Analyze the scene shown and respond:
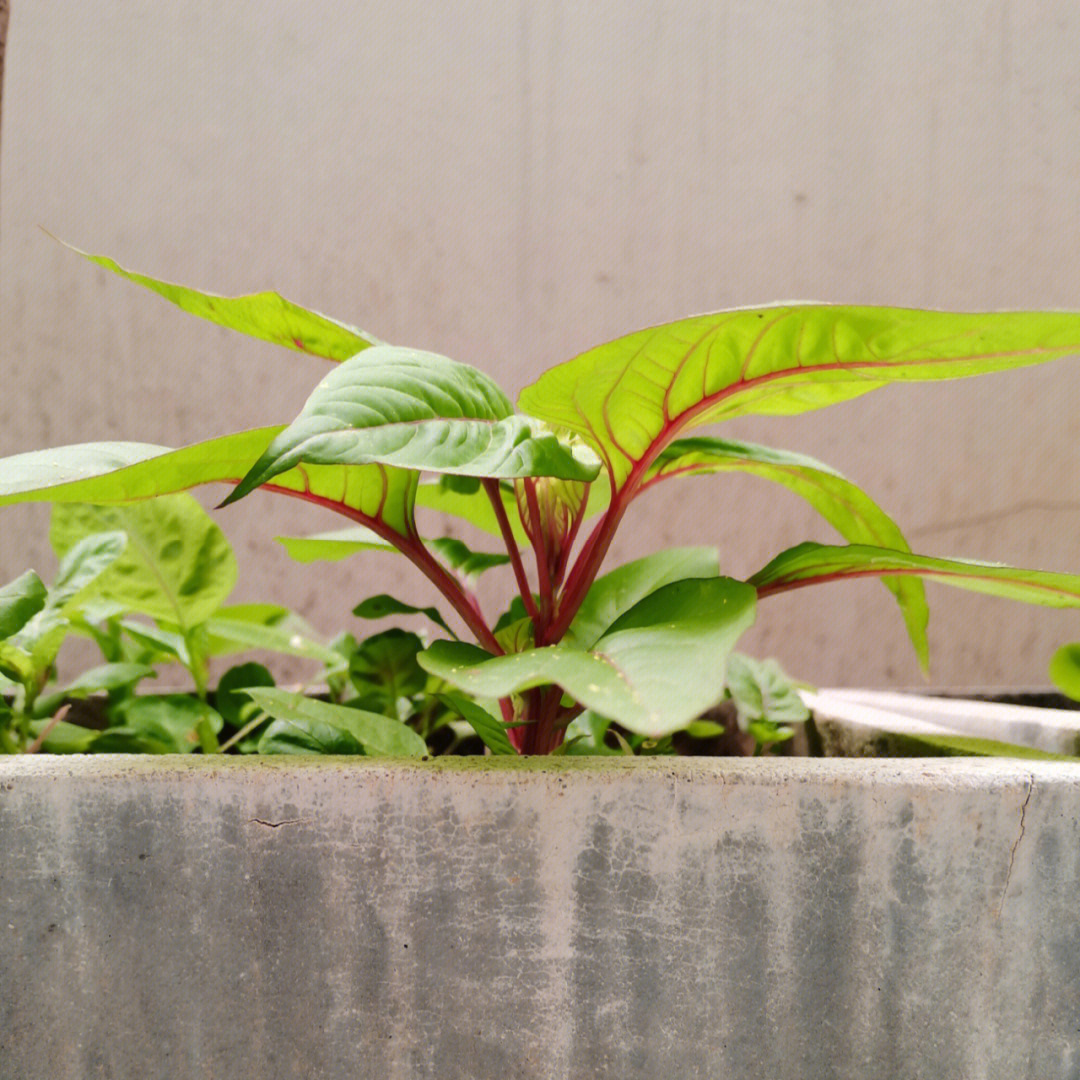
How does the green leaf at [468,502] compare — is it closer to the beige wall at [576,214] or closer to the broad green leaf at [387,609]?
the broad green leaf at [387,609]

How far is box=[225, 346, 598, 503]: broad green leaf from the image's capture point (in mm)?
250

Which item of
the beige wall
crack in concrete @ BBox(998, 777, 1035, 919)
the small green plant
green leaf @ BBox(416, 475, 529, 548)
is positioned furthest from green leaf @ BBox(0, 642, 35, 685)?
the beige wall

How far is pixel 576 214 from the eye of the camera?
3.58 ft

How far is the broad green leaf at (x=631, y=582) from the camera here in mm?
442

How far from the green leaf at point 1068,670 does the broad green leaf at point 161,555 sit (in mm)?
568

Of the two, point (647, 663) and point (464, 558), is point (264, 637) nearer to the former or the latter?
point (464, 558)

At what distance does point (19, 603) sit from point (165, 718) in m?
0.13

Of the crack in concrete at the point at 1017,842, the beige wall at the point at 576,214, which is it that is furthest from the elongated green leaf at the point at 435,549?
the beige wall at the point at 576,214

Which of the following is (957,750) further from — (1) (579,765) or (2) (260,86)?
(2) (260,86)

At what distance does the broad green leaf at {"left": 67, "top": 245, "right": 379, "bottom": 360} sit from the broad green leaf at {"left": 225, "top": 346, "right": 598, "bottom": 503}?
0.11 m

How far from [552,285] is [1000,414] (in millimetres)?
687

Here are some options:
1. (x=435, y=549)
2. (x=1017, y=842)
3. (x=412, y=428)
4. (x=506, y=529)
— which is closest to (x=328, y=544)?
(x=435, y=549)

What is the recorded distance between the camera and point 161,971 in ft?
0.99

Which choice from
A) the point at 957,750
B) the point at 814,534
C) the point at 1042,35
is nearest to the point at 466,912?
the point at 957,750
